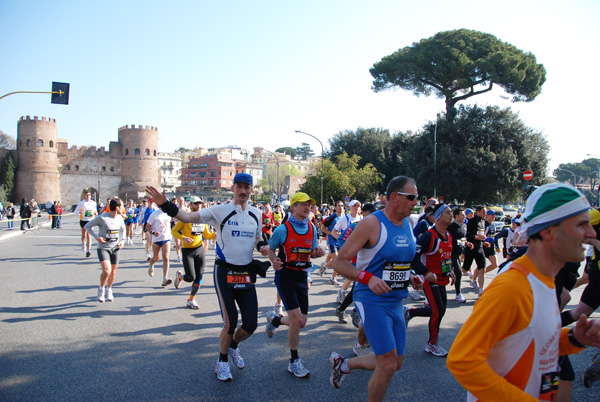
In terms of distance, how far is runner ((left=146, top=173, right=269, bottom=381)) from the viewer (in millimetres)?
4324

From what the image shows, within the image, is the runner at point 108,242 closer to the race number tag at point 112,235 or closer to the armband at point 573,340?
the race number tag at point 112,235

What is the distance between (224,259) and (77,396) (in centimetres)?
184

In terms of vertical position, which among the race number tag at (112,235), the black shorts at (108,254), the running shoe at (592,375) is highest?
the race number tag at (112,235)

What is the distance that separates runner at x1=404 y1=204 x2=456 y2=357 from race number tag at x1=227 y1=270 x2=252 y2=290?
191cm

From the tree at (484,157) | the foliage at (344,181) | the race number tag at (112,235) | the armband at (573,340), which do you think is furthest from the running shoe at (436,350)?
the foliage at (344,181)

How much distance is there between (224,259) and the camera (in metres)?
4.48

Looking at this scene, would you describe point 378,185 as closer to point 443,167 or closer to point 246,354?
point 443,167

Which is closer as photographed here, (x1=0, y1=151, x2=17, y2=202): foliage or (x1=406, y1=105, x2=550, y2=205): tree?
(x1=406, y1=105, x2=550, y2=205): tree

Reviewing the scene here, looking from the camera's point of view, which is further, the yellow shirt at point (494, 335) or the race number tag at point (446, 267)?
the race number tag at point (446, 267)

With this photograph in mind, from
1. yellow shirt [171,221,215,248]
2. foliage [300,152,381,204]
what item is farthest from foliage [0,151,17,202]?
yellow shirt [171,221,215,248]

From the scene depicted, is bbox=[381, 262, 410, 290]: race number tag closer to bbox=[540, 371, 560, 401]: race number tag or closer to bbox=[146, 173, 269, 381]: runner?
bbox=[146, 173, 269, 381]: runner

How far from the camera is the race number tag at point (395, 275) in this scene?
3408 millimetres

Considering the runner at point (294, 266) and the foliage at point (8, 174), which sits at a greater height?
the foliage at point (8, 174)

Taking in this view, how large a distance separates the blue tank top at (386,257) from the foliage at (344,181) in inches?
1461
